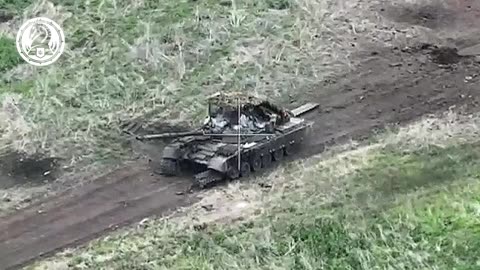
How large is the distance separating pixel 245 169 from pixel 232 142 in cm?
60

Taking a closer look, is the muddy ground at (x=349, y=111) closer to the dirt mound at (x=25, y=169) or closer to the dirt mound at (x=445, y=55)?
the dirt mound at (x=445, y=55)

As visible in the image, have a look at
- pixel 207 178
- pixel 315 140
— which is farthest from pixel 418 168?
pixel 207 178

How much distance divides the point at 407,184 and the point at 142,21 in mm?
10353

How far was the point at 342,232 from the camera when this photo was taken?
19594 mm

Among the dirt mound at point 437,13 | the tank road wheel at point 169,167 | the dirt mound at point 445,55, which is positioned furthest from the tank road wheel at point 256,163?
the dirt mound at point 437,13

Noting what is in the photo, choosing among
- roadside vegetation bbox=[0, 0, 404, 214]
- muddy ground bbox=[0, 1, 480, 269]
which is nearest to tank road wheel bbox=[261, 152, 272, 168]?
muddy ground bbox=[0, 1, 480, 269]

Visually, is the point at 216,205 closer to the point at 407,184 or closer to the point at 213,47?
the point at 407,184

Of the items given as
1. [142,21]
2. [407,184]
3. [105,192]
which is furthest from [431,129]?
[142,21]

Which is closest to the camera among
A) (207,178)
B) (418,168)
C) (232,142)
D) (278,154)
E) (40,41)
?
(207,178)

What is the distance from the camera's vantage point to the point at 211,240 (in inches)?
771

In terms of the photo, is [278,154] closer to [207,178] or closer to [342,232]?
[207,178]

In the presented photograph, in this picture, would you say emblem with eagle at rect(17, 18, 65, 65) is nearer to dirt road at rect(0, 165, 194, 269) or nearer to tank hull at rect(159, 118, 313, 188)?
dirt road at rect(0, 165, 194, 269)

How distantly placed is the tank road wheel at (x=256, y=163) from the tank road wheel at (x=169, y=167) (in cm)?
150

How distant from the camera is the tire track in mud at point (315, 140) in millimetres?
20312
